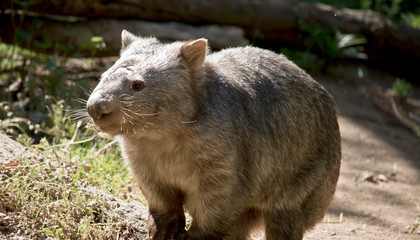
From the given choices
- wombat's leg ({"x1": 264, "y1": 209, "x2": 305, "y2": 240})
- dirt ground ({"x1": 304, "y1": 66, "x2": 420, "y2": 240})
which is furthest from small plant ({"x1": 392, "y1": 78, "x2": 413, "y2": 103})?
wombat's leg ({"x1": 264, "y1": 209, "x2": 305, "y2": 240})

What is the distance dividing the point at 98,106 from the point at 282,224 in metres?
1.79

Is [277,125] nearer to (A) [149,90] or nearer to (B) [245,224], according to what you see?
(B) [245,224]

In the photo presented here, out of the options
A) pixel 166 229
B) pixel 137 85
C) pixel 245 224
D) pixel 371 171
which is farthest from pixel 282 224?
pixel 371 171

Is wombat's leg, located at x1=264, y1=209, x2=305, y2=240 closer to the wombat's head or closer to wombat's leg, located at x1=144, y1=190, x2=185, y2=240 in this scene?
wombat's leg, located at x1=144, y1=190, x2=185, y2=240

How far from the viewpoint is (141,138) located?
155 inches

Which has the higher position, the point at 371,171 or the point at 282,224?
the point at 282,224

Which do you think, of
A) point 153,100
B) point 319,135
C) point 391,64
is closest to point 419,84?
point 391,64

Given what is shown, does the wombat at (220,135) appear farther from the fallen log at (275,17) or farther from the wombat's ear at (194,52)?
the fallen log at (275,17)

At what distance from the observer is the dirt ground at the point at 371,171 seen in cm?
545

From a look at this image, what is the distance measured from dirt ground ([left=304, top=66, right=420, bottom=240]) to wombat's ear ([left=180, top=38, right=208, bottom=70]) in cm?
210

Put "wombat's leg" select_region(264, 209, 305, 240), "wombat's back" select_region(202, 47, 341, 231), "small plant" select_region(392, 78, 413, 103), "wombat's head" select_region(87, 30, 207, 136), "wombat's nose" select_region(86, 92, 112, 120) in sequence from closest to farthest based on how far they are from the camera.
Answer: "wombat's nose" select_region(86, 92, 112, 120)
"wombat's head" select_region(87, 30, 207, 136)
"wombat's back" select_region(202, 47, 341, 231)
"wombat's leg" select_region(264, 209, 305, 240)
"small plant" select_region(392, 78, 413, 103)

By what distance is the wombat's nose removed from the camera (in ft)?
11.4

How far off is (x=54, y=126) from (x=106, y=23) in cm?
263

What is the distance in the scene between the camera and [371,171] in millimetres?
6965
